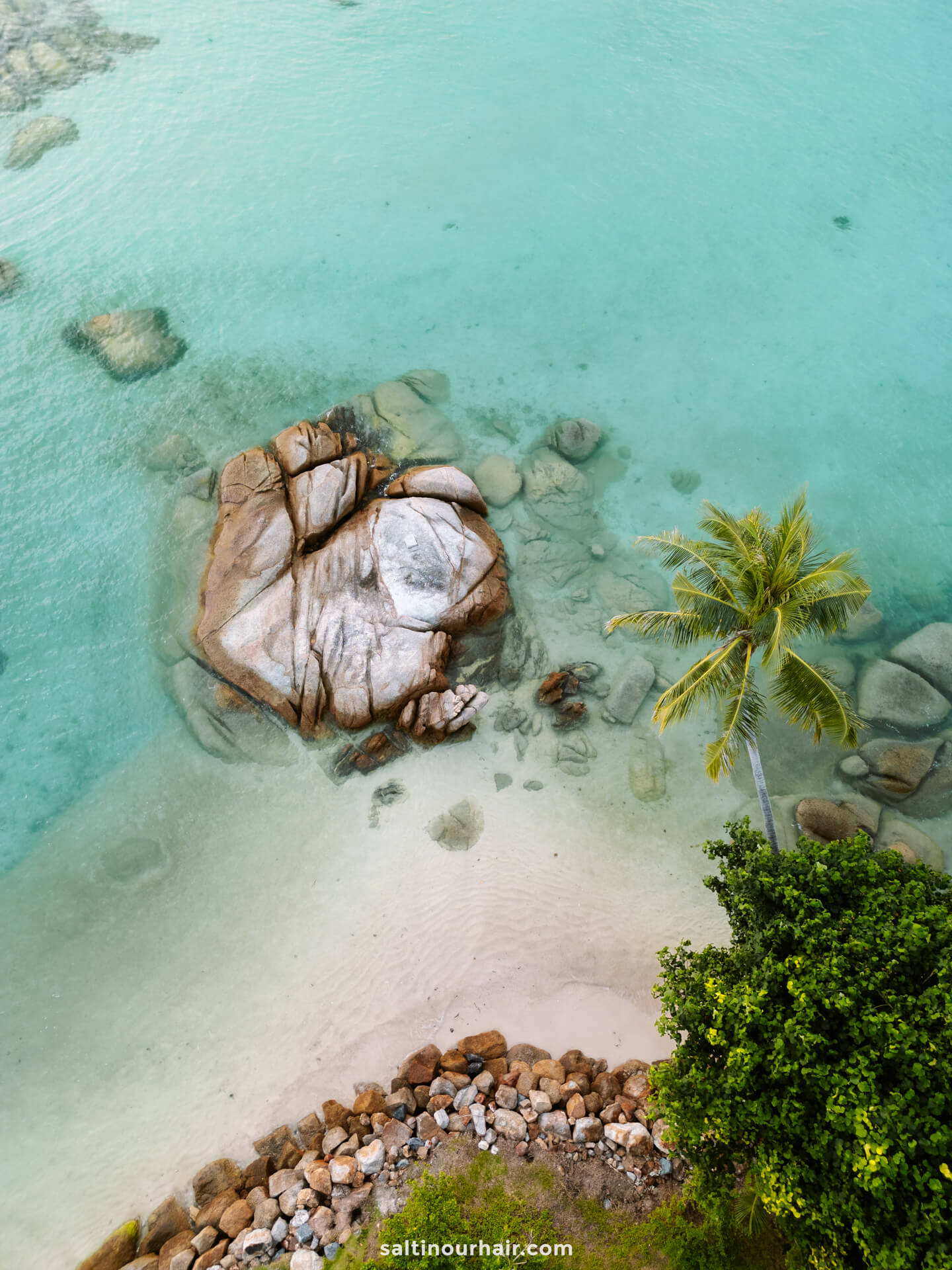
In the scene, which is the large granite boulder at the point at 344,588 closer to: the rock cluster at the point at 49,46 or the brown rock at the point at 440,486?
the brown rock at the point at 440,486

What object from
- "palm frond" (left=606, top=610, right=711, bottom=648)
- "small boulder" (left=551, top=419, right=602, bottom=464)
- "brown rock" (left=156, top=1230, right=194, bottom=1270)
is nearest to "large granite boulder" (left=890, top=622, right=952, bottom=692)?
"palm frond" (left=606, top=610, right=711, bottom=648)

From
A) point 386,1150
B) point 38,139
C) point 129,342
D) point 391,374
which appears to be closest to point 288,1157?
point 386,1150

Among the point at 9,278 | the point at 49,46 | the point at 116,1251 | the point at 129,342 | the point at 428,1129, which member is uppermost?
the point at 49,46

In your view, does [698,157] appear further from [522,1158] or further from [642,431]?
[522,1158]

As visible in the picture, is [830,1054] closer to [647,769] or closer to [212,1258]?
[647,769]

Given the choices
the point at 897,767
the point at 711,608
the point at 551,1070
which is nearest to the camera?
the point at 711,608

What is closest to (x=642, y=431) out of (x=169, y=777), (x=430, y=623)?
(x=430, y=623)

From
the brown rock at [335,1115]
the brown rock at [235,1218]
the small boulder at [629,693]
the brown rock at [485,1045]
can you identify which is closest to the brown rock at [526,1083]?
the brown rock at [485,1045]
